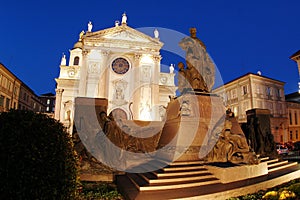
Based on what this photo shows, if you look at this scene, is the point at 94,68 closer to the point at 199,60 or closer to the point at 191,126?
the point at 199,60

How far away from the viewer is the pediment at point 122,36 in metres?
31.3

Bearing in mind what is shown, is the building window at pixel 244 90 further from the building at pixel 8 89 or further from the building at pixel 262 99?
the building at pixel 8 89

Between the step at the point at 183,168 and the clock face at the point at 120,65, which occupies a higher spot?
the clock face at the point at 120,65

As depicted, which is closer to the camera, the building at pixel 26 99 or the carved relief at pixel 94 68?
the carved relief at pixel 94 68

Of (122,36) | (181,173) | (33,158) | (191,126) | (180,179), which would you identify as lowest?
(180,179)

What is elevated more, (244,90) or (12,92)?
(244,90)

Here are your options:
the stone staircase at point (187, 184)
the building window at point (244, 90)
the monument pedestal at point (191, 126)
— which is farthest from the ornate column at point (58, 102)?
the building window at point (244, 90)

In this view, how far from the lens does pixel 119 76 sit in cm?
3162

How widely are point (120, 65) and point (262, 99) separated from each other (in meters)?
23.8

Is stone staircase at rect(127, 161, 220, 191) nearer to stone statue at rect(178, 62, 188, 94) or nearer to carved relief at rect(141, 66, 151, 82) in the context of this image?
stone statue at rect(178, 62, 188, 94)

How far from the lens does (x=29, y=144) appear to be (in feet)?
9.03

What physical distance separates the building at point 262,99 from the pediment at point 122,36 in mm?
15700

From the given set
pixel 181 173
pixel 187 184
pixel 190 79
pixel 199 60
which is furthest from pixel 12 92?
pixel 187 184

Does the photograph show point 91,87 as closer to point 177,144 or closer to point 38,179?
point 177,144
